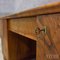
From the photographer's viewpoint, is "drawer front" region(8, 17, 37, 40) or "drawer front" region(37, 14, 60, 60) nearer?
"drawer front" region(37, 14, 60, 60)

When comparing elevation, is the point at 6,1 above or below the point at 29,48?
above

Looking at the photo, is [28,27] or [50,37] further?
[28,27]

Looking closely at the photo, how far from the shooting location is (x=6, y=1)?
2545 mm

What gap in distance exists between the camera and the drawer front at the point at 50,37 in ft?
1.37

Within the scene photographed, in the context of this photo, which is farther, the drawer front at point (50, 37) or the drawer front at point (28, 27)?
the drawer front at point (28, 27)

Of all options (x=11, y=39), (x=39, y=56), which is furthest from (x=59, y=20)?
(x=11, y=39)

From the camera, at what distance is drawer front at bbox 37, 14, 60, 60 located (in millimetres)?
418

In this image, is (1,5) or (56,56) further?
(1,5)

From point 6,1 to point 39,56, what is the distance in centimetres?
217

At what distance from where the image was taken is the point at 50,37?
0.45 meters

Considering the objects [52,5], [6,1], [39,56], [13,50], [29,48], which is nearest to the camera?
[52,5]

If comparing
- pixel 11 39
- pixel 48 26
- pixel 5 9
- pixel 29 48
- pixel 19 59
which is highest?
pixel 5 9

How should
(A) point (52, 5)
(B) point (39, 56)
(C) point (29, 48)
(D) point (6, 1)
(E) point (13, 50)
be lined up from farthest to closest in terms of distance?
(D) point (6, 1) → (C) point (29, 48) → (E) point (13, 50) → (B) point (39, 56) → (A) point (52, 5)

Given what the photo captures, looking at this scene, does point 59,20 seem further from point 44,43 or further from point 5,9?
point 5,9
